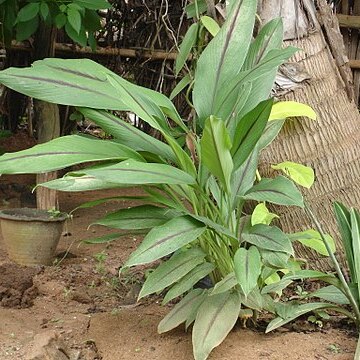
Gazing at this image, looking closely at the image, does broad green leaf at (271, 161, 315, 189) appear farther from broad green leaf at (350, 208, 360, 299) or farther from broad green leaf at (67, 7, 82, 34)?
broad green leaf at (67, 7, 82, 34)

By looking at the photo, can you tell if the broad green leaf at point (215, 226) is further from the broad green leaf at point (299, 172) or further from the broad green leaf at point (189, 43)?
the broad green leaf at point (189, 43)

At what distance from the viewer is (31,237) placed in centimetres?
384

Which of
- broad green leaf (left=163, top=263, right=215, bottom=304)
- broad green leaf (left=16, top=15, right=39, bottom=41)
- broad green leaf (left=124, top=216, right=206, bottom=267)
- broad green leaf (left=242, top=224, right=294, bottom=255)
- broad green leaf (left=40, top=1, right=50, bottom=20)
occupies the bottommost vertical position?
broad green leaf (left=163, top=263, right=215, bottom=304)

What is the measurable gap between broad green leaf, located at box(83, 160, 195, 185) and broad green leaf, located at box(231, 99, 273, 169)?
0.60 ft

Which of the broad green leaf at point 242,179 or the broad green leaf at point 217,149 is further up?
the broad green leaf at point 217,149

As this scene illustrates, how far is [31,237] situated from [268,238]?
1.93 metres

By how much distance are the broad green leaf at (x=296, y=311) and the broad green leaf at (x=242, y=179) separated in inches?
16.7

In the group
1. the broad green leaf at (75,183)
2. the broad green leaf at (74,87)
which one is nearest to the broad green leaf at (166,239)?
the broad green leaf at (75,183)

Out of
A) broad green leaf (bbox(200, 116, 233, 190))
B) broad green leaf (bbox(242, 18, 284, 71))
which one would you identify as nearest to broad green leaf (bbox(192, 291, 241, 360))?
broad green leaf (bbox(200, 116, 233, 190))

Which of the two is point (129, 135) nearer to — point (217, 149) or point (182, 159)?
point (182, 159)

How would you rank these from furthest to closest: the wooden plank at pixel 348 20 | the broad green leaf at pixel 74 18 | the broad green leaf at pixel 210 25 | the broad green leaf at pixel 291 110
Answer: the wooden plank at pixel 348 20 < the broad green leaf at pixel 74 18 < the broad green leaf at pixel 210 25 < the broad green leaf at pixel 291 110

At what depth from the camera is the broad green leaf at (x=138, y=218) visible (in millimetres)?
2438

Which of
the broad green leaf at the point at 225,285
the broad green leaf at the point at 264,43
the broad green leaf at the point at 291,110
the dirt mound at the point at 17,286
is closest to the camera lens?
the broad green leaf at the point at 225,285

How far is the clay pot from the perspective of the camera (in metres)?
3.85
